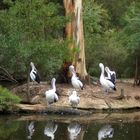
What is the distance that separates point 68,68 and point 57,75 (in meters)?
1.20

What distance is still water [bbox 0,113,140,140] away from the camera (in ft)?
51.3

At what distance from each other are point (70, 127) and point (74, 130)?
65cm

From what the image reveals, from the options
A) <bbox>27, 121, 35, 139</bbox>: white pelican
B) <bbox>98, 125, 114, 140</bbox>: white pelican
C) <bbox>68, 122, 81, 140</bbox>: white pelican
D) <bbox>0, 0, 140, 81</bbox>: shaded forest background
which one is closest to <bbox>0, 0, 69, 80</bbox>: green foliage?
<bbox>0, 0, 140, 81</bbox>: shaded forest background

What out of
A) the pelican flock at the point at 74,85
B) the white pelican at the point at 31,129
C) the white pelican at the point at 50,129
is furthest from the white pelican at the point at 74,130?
the pelican flock at the point at 74,85

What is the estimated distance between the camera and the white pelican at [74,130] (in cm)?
1565

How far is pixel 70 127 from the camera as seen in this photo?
17.5m

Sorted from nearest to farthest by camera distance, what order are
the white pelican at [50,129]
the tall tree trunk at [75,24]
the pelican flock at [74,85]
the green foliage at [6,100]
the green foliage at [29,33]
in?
1. the white pelican at [50,129]
2. the green foliage at [6,100]
3. the pelican flock at [74,85]
4. the green foliage at [29,33]
5. the tall tree trunk at [75,24]

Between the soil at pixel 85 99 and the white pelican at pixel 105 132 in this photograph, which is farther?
the soil at pixel 85 99

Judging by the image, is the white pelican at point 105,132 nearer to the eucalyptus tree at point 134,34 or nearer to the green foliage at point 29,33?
the green foliage at point 29,33

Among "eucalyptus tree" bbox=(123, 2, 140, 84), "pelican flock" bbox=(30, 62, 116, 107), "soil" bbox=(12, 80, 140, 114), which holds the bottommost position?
"soil" bbox=(12, 80, 140, 114)

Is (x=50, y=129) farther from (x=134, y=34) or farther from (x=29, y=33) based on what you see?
(x=134, y=34)

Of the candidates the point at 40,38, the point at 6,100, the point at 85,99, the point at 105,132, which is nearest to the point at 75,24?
the point at 40,38

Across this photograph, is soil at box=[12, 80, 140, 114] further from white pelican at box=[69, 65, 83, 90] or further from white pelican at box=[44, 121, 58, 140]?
white pelican at box=[44, 121, 58, 140]

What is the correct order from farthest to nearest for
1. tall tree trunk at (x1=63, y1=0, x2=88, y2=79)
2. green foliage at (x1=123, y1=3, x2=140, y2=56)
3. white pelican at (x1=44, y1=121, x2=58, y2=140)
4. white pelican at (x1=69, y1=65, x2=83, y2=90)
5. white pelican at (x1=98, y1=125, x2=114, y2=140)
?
1. green foliage at (x1=123, y1=3, x2=140, y2=56)
2. tall tree trunk at (x1=63, y1=0, x2=88, y2=79)
3. white pelican at (x1=69, y1=65, x2=83, y2=90)
4. white pelican at (x1=44, y1=121, x2=58, y2=140)
5. white pelican at (x1=98, y1=125, x2=114, y2=140)
